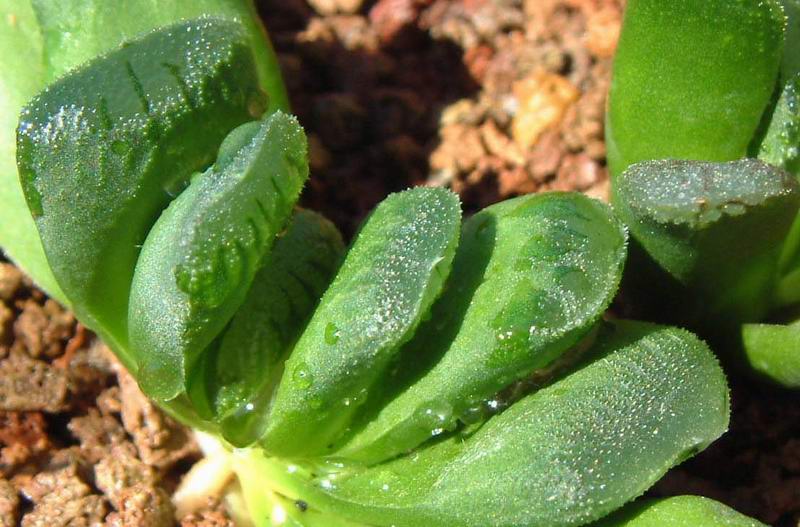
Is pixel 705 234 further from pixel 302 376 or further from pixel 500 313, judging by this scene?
pixel 302 376

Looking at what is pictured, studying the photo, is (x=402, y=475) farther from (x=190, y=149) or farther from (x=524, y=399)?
(x=190, y=149)

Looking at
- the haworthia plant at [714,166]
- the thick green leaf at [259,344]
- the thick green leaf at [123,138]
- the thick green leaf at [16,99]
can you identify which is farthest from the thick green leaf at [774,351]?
the thick green leaf at [16,99]

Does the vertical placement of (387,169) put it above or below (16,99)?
below

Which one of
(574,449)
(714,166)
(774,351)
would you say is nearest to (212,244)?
(574,449)

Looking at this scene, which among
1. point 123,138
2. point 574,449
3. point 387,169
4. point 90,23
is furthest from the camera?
point 387,169

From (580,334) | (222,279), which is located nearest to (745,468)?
(580,334)

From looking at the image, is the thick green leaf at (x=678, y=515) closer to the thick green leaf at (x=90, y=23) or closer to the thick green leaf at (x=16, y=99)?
the thick green leaf at (x=90, y=23)

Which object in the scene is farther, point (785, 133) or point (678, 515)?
point (785, 133)
